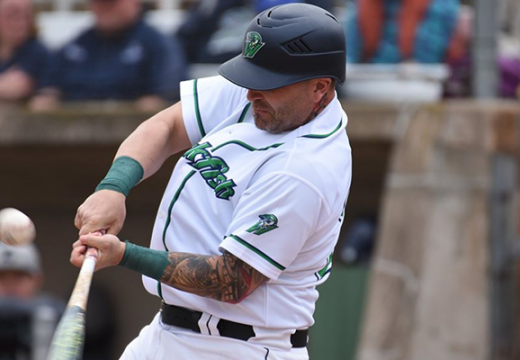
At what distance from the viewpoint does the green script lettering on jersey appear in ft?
10.3

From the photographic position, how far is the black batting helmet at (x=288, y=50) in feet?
10.2

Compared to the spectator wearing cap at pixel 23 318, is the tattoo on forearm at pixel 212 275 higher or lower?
higher

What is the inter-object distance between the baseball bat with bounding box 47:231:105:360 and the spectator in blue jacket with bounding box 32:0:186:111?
379cm

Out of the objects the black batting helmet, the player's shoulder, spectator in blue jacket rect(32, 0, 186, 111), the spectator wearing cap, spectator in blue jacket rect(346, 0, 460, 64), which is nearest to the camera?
the black batting helmet

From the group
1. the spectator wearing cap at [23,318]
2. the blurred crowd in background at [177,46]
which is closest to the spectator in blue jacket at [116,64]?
the blurred crowd in background at [177,46]

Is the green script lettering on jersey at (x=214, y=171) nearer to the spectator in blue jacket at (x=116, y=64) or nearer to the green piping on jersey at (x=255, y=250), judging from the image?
the green piping on jersey at (x=255, y=250)

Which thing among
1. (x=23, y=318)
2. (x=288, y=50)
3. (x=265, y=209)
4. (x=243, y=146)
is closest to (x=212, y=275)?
(x=265, y=209)

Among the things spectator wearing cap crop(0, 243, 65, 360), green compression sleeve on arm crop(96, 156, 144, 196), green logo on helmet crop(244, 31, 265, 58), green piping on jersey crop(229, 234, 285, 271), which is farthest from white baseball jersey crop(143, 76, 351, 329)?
spectator wearing cap crop(0, 243, 65, 360)

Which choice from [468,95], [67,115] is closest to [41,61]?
[67,115]

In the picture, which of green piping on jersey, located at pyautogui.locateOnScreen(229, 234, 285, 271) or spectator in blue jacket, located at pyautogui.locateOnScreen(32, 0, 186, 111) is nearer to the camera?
green piping on jersey, located at pyautogui.locateOnScreen(229, 234, 285, 271)

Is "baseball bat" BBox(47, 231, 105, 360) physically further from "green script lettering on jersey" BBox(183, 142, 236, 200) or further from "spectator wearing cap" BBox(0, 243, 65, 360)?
"spectator wearing cap" BBox(0, 243, 65, 360)

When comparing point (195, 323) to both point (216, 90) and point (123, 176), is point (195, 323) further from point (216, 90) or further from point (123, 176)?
point (216, 90)

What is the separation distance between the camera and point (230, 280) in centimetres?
303

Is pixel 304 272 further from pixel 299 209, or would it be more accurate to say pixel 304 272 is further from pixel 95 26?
pixel 95 26
